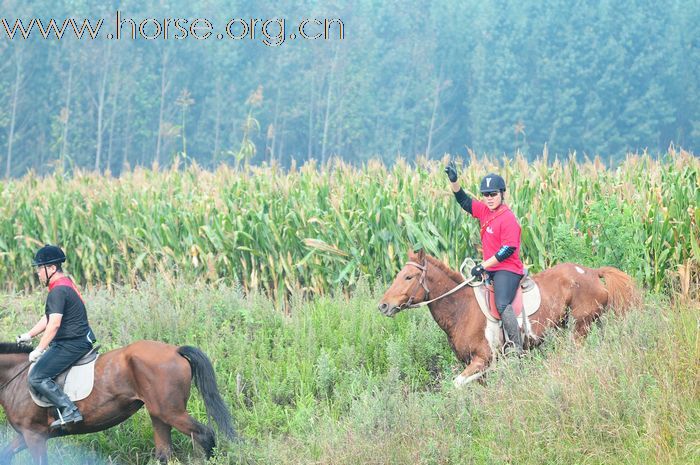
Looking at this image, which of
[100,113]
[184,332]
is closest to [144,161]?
[100,113]

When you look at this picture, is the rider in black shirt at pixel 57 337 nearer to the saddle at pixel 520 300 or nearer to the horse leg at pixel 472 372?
the horse leg at pixel 472 372

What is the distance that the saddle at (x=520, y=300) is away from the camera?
9992 millimetres

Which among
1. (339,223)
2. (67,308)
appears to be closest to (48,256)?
(67,308)

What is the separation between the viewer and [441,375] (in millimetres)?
10883

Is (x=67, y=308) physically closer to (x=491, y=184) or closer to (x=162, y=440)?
(x=162, y=440)

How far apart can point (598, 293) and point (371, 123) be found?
58.5 meters

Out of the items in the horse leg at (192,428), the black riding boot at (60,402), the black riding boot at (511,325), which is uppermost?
the black riding boot at (511,325)

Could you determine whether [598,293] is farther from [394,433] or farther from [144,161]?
[144,161]

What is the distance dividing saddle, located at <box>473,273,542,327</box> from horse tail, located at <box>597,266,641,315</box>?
810 millimetres

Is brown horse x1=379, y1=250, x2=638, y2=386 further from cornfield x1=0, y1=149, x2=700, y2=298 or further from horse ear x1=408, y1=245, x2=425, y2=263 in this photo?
cornfield x1=0, y1=149, x2=700, y2=298

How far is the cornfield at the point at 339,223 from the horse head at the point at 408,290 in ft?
8.40

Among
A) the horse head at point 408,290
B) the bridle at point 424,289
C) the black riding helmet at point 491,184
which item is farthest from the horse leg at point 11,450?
the black riding helmet at point 491,184

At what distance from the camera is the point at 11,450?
9.62 m

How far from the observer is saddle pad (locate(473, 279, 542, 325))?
10062 mm
